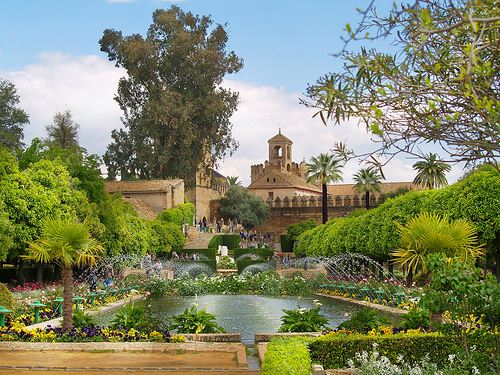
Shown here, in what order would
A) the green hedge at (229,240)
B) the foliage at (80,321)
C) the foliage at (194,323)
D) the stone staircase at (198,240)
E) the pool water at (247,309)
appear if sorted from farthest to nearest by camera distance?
the green hedge at (229,240) < the stone staircase at (198,240) < the pool water at (247,309) < the foliage at (80,321) < the foliage at (194,323)

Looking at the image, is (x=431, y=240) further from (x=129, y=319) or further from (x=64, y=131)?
(x=64, y=131)

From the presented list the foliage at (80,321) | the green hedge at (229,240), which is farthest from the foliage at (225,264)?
the foliage at (80,321)

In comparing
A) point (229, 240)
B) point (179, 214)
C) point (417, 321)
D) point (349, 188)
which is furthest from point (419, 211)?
point (349, 188)

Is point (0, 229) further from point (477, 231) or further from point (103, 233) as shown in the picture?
point (477, 231)

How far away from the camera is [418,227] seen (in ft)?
42.0

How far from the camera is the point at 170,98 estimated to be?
158 ft

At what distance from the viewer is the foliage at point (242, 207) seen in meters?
65.5

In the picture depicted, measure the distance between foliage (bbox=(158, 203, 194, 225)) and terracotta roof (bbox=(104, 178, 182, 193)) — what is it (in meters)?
2.06

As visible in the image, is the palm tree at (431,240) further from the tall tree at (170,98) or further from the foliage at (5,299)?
the tall tree at (170,98)

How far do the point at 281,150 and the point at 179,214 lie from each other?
42.3 meters

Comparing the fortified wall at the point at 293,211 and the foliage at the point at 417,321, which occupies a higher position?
the fortified wall at the point at 293,211

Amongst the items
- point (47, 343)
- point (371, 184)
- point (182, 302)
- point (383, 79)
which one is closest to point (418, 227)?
point (47, 343)

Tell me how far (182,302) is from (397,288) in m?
7.05

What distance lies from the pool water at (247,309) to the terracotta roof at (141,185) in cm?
2367
